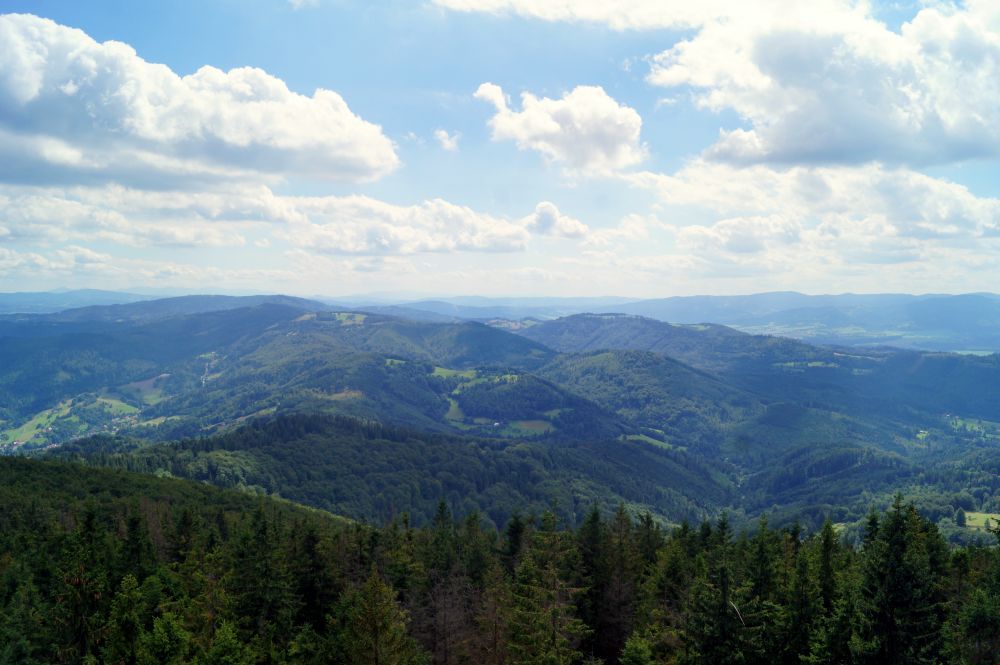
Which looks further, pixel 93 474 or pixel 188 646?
pixel 93 474

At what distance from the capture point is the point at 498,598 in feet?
149

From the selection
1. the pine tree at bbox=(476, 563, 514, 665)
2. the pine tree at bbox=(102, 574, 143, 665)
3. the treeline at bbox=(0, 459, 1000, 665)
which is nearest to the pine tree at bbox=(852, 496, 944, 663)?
the treeline at bbox=(0, 459, 1000, 665)

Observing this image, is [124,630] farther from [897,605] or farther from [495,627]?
[897,605]

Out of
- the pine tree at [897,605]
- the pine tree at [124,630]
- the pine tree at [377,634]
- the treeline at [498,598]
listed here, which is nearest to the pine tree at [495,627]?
the treeline at [498,598]

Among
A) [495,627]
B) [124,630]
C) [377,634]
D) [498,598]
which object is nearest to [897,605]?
[495,627]

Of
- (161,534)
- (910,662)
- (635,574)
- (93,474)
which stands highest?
(910,662)

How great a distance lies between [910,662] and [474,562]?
169ft

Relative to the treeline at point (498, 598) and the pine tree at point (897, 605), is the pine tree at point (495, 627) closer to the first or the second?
the treeline at point (498, 598)

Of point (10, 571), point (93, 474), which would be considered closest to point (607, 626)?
point (10, 571)

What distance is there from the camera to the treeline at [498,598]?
99.8ft

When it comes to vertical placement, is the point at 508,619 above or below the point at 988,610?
below

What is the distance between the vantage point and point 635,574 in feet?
198

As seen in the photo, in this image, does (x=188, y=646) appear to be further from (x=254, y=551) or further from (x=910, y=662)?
(x=910, y=662)

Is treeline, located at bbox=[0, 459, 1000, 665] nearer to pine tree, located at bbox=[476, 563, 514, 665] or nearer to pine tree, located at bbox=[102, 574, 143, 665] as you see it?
pine tree, located at bbox=[102, 574, 143, 665]
